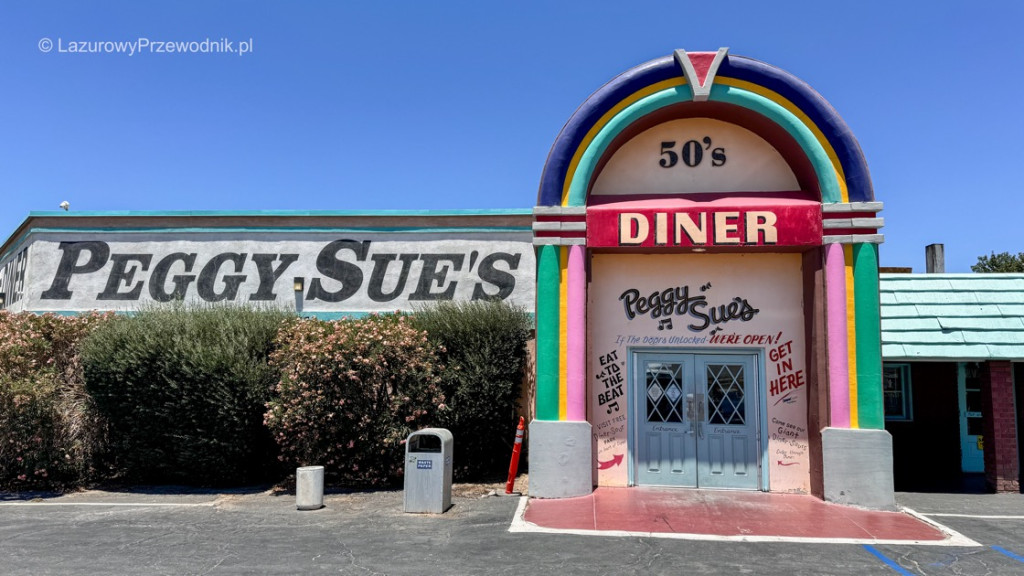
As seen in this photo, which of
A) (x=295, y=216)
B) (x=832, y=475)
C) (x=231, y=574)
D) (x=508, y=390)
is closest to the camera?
(x=231, y=574)

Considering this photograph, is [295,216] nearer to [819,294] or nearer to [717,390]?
[717,390]

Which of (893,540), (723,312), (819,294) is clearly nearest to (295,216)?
(723,312)

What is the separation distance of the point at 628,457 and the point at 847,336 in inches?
154

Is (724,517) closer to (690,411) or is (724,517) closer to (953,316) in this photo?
(690,411)

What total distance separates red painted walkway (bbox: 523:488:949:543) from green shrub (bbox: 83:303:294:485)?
5.46 metres

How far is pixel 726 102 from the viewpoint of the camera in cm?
1120

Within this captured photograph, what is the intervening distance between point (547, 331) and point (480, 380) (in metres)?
1.82

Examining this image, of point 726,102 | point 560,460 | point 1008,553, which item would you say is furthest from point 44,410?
point 1008,553

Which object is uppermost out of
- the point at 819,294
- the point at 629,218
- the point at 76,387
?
the point at 629,218

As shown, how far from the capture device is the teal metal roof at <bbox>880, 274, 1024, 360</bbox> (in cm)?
1211

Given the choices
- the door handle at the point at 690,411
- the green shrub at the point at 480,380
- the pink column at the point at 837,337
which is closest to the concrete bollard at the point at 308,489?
the green shrub at the point at 480,380

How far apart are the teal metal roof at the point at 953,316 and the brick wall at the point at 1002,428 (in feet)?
1.58

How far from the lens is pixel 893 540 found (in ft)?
28.4

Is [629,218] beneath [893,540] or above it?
above
